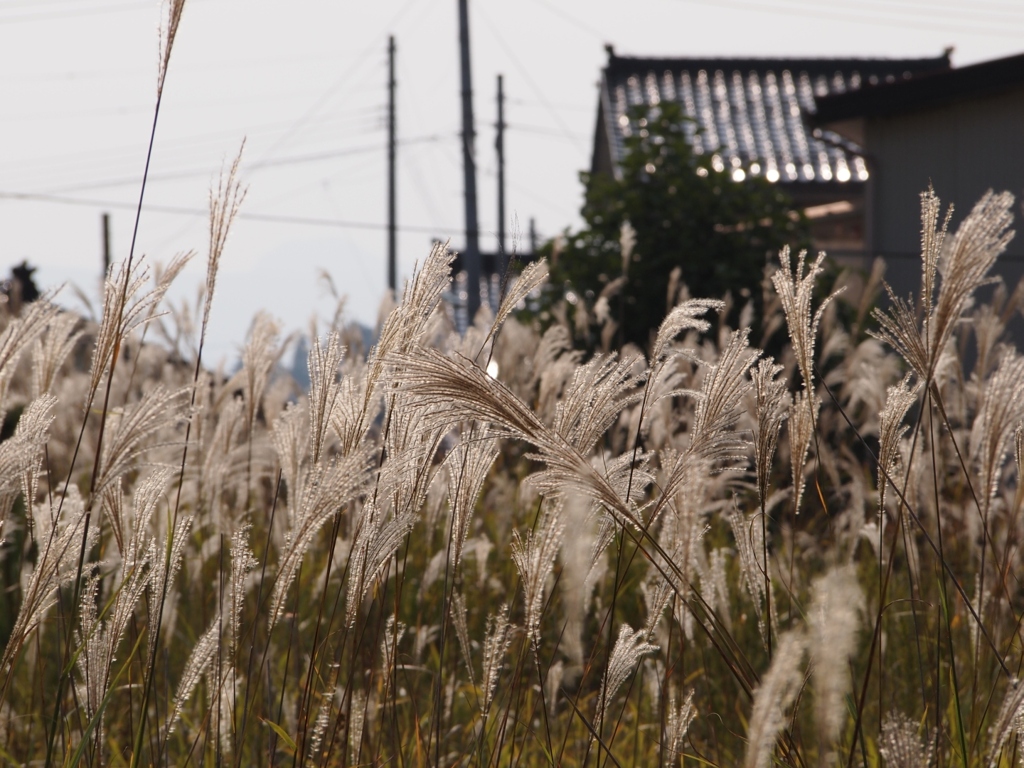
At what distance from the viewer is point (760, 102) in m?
21.5

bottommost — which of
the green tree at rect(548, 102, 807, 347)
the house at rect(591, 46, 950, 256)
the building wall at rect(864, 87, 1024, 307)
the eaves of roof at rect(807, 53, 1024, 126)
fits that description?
the green tree at rect(548, 102, 807, 347)

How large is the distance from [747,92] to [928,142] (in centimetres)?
1256

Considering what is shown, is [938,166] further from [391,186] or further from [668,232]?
[391,186]

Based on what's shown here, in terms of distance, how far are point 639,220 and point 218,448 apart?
16.6 ft

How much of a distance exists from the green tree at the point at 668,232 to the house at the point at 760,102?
10411 millimetres

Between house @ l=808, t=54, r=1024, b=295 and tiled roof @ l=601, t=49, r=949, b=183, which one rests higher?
tiled roof @ l=601, t=49, r=949, b=183

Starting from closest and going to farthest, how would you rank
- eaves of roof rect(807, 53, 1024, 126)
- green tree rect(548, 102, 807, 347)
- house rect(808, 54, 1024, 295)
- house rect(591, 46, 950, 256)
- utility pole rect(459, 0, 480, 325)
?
green tree rect(548, 102, 807, 347) → eaves of roof rect(807, 53, 1024, 126) → house rect(808, 54, 1024, 295) → utility pole rect(459, 0, 480, 325) → house rect(591, 46, 950, 256)

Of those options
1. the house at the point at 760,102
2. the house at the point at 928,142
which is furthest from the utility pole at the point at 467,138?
the house at the point at 760,102

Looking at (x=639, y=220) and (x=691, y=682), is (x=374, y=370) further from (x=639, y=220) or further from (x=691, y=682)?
(x=639, y=220)

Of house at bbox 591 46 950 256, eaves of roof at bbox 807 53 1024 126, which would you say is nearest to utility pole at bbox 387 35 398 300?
house at bbox 591 46 950 256

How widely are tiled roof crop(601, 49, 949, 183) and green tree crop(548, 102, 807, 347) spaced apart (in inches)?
472

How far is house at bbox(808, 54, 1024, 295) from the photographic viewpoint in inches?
363

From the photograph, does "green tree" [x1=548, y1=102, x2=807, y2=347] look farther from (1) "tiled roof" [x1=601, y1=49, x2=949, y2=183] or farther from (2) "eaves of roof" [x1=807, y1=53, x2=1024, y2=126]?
(1) "tiled roof" [x1=601, y1=49, x2=949, y2=183]

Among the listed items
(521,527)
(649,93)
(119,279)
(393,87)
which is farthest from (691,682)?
(649,93)
